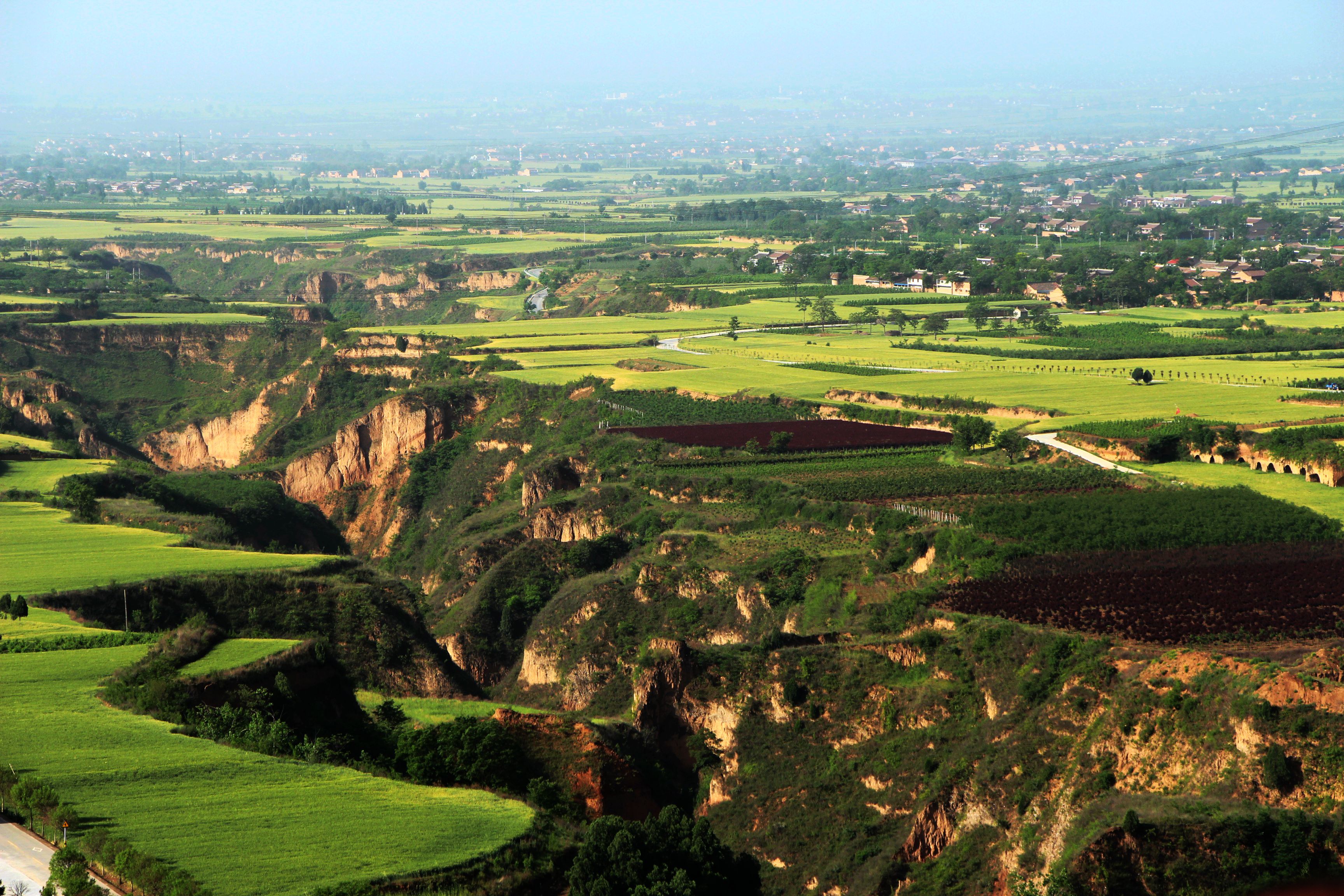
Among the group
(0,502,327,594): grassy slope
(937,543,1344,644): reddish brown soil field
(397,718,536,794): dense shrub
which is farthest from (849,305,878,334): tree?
(397,718,536,794): dense shrub

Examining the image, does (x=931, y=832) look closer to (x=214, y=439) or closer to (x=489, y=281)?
(x=214, y=439)

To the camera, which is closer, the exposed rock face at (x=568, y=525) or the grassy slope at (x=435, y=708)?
the grassy slope at (x=435, y=708)

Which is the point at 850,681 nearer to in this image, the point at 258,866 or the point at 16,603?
the point at 258,866

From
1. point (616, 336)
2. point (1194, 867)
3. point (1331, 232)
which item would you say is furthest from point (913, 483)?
point (1331, 232)

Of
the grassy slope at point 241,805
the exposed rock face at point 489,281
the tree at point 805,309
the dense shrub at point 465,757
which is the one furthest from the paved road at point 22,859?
the exposed rock face at point 489,281

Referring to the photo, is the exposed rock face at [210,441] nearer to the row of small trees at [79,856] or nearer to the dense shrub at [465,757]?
the dense shrub at [465,757]

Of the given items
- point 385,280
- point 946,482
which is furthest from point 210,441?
point 385,280
